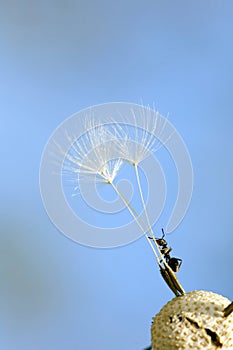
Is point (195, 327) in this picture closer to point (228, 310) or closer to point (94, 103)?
point (228, 310)

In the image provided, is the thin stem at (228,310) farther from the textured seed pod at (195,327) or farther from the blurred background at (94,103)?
the blurred background at (94,103)

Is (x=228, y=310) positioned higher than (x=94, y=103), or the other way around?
(x=94, y=103)

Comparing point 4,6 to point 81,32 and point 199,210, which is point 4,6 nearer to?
point 81,32

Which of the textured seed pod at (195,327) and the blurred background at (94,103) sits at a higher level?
the blurred background at (94,103)

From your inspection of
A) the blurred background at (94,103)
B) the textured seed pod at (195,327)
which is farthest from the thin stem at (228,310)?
the blurred background at (94,103)

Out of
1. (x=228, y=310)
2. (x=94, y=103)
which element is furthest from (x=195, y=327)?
(x=94, y=103)

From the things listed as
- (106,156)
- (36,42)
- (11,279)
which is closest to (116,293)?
(11,279)
